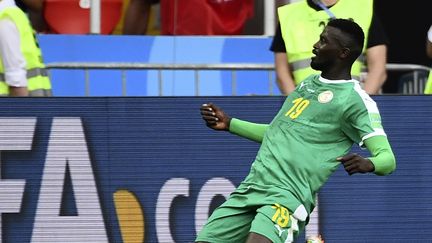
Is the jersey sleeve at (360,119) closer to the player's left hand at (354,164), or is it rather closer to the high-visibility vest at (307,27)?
the player's left hand at (354,164)

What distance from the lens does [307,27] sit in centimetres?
1061

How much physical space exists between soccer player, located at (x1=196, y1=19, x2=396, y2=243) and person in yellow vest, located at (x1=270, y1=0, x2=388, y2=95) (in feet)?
7.29

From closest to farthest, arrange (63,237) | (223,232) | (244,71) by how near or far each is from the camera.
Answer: (223,232) < (63,237) < (244,71)

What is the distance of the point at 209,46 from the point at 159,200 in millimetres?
2807

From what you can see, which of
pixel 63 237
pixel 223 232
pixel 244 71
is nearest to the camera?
pixel 223 232

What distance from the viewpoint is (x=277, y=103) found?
10.1 metres

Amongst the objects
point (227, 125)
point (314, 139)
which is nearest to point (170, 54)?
point (227, 125)

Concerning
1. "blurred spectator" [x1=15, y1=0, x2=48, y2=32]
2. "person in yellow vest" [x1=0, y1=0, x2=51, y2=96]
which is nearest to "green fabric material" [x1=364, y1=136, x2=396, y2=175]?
"person in yellow vest" [x1=0, y1=0, x2=51, y2=96]

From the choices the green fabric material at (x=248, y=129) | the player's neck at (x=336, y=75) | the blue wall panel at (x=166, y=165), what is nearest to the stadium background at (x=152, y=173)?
the blue wall panel at (x=166, y=165)

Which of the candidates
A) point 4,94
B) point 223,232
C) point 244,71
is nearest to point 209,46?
point 244,71

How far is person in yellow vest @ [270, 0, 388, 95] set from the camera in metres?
10.5

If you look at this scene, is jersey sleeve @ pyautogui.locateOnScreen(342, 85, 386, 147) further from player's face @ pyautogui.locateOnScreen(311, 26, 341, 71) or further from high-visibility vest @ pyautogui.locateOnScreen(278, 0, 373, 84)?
high-visibility vest @ pyautogui.locateOnScreen(278, 0, 373, 84)

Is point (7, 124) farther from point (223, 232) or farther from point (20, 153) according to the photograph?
point (223, 232)

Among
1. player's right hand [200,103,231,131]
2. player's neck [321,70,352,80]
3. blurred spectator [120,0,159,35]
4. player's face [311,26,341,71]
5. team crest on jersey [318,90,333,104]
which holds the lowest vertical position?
blurred spectator [120,0,159,35]
